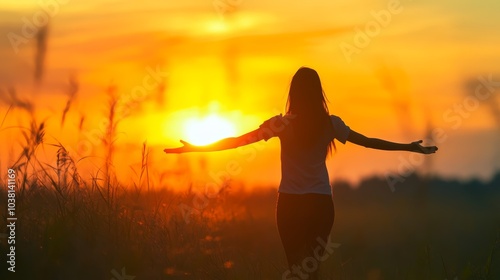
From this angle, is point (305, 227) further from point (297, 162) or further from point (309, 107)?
point (309, 107)

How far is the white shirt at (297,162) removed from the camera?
764 cm

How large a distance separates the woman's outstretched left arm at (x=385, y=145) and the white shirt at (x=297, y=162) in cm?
45

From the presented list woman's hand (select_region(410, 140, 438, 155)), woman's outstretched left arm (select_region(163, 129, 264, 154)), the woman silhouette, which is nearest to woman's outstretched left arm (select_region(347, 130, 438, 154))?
woman's hand (select_region(410, 140, 438, 155))

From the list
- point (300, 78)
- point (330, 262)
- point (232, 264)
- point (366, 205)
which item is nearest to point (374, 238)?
point (366, 205)

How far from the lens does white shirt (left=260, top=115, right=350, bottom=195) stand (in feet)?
25.1

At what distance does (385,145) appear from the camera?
8.46 m

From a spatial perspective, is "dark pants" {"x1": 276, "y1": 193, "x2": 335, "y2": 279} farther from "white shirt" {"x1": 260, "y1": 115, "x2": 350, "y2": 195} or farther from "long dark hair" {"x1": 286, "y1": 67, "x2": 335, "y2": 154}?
"long dark hair" {"x1": 286, "y1": 67, "x2": 335, "y2": 154}

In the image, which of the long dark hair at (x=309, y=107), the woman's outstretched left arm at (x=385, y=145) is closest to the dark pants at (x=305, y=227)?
the long dark hair at (x=309, y=107)

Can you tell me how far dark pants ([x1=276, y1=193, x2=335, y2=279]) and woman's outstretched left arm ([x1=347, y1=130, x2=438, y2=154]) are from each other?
2.14ft

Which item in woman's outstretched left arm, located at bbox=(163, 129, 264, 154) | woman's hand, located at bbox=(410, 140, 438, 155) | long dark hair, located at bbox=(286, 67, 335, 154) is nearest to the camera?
long dark hair, located at bbox=(286, 67, 335, 154)

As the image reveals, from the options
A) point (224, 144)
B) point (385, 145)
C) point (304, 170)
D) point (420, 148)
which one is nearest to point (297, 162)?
point (304, 170)

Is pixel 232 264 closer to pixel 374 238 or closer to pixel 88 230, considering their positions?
pixel 88 230

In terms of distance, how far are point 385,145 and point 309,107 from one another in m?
1.10

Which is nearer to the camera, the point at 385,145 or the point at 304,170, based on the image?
the point at 304,170
